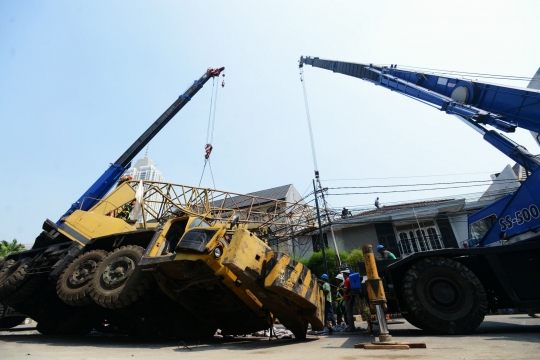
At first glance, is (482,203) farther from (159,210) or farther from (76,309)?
(76,309)

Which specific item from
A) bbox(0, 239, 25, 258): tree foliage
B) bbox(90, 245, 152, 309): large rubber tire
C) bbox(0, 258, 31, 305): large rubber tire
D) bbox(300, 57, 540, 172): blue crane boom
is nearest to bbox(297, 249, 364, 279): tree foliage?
bbox(300, 57, 540, 172): blue crane boom

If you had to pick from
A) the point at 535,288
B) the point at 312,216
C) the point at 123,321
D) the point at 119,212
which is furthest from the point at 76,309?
the point at 312,216

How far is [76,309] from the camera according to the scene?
7754 millimetres

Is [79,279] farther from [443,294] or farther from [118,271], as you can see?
[443,294]

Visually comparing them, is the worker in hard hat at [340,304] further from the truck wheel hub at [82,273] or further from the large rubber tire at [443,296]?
the truck wheel hub at [82,273]

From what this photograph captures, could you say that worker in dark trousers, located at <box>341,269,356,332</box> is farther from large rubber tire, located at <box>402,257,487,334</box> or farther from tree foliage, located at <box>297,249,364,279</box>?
tree foliage, located at <box>297,249,364,279</box>

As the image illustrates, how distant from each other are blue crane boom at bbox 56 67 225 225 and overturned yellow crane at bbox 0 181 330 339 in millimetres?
2618

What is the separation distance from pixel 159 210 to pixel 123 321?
545 centimetres

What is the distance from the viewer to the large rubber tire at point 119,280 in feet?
18.2

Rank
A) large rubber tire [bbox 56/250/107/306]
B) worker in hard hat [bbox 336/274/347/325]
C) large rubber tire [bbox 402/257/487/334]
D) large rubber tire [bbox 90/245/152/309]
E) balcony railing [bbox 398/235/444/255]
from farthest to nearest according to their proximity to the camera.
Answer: balcony railing [bbox 398/235/444/255] → worker in hard hat [bbox 336/274/347/325] → large rubber tire [bbox 56/250/107/306] → large rubber tire [bbox 90/245/152/309] → large rubber tire [bbox 402/257/487/334]

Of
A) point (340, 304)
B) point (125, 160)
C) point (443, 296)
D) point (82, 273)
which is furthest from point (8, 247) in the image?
point (443, 296)

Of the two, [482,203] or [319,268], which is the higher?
[482,203]

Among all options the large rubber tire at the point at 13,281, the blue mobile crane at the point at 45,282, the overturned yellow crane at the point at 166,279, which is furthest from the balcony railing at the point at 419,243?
the large rubber tire at the point at 13,281

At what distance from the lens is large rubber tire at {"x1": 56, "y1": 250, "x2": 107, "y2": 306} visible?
6035mm
